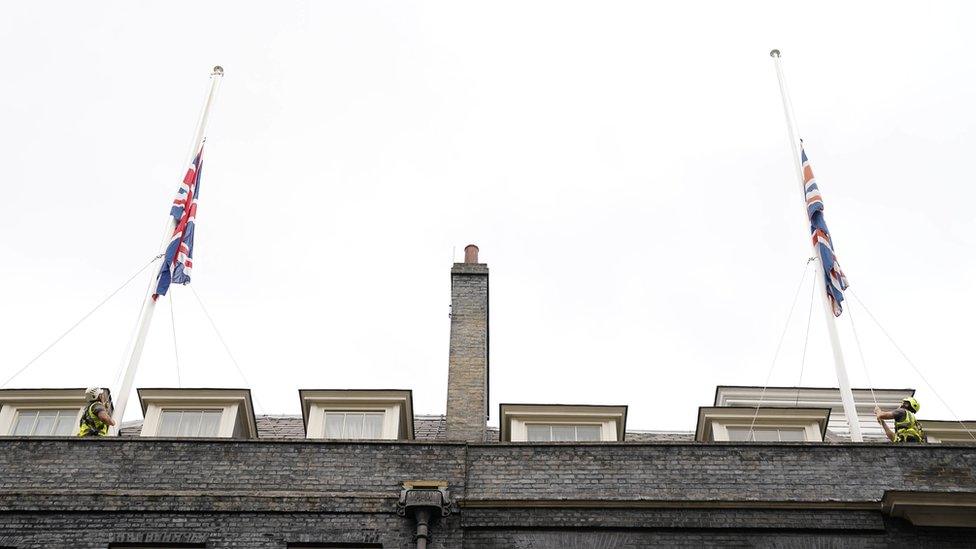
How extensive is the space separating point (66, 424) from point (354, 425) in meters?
5.84

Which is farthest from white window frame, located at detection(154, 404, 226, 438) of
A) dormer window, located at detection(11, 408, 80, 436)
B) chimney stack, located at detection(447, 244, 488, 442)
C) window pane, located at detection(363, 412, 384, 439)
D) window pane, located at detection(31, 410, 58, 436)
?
chimney stack, located at detection(447, 244, 488, 442)

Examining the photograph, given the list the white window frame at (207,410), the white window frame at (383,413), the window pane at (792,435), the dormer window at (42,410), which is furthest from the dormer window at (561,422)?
the dormer window at (42,410)

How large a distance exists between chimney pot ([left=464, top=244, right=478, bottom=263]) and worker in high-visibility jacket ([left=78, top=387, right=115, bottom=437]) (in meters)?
7.71

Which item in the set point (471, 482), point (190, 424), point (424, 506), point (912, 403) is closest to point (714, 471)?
point (471, 482)

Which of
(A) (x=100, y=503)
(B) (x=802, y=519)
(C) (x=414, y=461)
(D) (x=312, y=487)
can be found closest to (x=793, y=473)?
(B) (x=802, y=519)

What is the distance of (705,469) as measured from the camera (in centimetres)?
2047

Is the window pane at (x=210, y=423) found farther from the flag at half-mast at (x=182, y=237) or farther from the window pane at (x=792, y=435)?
the window pane at (x=792, y=435)

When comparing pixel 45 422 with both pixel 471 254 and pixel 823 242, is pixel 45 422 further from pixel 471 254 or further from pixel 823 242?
pixel 823 242

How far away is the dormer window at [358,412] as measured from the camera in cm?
2241

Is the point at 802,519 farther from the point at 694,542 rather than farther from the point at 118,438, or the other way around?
the point at 118,438

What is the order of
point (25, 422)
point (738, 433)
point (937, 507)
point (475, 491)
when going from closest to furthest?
point (937, 507)
point (475, 491)
point (738, 433)
point (25, 422)

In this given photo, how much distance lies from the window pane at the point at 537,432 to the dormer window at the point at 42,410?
8.70 metres

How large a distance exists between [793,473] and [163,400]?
1178cm

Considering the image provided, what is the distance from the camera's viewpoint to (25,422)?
23.2m
